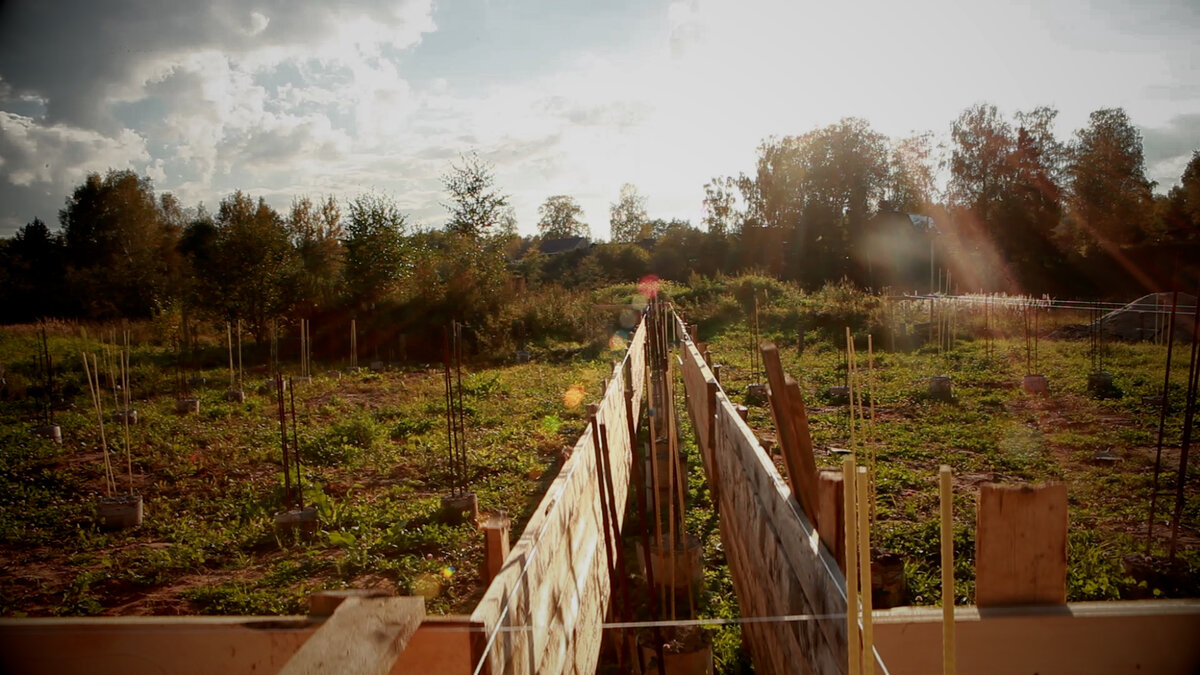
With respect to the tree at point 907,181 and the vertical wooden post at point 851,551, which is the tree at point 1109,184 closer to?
the tree at point 907,181

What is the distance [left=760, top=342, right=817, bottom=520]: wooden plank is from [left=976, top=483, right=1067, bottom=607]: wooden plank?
0.48m

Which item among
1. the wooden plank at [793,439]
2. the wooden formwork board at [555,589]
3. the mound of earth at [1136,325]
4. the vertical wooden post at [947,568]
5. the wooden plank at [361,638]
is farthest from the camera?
the mound of earth at [1136,325]

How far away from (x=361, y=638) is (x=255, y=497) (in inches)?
249

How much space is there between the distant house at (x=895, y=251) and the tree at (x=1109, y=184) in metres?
6.38

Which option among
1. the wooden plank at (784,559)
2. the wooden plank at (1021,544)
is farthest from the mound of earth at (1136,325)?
the wooden plank at (1021,544)

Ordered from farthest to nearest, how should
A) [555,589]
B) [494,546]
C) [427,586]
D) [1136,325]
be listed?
[1136,325] → [427,586] → [555,589] → [494,546]

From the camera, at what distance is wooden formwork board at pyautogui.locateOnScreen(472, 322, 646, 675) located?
1661 mm

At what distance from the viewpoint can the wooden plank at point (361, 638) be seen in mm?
1215

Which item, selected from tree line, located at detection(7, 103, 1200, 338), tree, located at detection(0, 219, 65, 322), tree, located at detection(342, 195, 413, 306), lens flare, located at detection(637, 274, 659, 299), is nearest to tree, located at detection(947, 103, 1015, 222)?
tree line, located at detection(7, 103, 1200, 338)

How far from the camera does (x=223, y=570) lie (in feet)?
17.2

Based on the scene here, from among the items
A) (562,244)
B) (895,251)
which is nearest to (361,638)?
(895,251)

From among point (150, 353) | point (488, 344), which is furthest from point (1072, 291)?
point (150, 353)

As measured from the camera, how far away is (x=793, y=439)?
2301 millimetres

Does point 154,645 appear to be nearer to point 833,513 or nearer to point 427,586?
point 833,513
